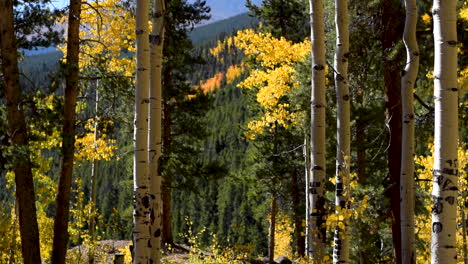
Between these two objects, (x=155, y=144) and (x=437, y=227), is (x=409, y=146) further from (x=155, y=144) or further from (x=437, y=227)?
(x=155, y=144)

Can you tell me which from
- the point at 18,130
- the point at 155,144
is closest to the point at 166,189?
the point at 18,130

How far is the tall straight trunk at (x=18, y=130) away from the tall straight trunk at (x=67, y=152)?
14.6 inches

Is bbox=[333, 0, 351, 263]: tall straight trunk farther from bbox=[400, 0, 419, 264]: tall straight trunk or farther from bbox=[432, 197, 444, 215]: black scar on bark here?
bbox=[432, 197, 444, 215]: black scar on bark

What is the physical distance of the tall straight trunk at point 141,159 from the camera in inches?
179

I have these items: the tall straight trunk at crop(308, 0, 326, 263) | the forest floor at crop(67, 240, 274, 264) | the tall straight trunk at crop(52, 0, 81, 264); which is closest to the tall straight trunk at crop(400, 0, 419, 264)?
the tall straight trunk at crop(308, 0, 326, 263)

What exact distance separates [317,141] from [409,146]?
1.20 metres

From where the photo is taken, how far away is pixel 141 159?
4.55 meters

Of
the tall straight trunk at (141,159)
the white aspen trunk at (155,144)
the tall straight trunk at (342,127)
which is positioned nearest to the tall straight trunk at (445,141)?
the tall straight trunk at (342,127)

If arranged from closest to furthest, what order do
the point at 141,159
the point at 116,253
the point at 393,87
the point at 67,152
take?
the point at 141,159 < the point at 393,87 < the point at 67,152 < the point at 116,253

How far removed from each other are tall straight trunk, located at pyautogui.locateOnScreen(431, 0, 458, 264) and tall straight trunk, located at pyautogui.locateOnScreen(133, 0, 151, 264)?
270cm

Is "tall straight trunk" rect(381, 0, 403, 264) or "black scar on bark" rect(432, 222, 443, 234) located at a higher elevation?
"tall straight trunk" rect(381, 0, 403, 264)

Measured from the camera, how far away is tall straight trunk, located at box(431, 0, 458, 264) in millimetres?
2768

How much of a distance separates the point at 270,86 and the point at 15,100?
524 cm

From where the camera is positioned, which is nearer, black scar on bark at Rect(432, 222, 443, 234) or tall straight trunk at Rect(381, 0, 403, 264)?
black scar on bark at Rect(432, 222, 443, 234)
